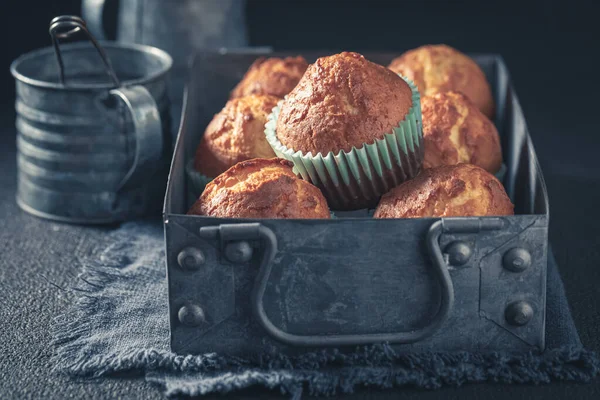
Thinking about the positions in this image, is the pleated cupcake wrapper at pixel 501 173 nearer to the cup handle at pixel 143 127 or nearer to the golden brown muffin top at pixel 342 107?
the golden brown muffin top at pixel 342 107

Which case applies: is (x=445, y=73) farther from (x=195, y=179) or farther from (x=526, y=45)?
(x=526, y=45)

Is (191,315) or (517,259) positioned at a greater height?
(517,259)

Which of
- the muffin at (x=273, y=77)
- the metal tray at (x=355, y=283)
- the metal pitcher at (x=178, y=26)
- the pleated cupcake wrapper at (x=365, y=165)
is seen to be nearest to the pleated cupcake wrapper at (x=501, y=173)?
the pleated cupcake wrapper at (x=365, y=165)

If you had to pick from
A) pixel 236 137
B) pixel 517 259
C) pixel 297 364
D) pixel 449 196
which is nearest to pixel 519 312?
pixel 517 259

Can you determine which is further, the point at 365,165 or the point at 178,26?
the point at 178,26

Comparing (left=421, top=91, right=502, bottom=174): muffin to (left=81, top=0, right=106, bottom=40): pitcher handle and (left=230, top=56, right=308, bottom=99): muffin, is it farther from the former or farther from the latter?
(left=81, top=0, right=106, bottom=40): pitcher handle

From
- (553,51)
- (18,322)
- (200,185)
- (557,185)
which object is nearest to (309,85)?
(200,185)

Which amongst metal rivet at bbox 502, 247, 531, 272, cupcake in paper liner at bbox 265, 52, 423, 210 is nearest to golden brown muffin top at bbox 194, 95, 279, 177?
cupcake in paper liner at bbox 265, 52, 423, 210
